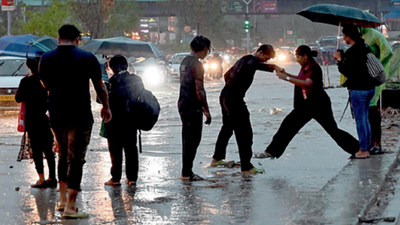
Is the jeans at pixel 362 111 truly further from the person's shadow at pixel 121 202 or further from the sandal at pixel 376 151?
the person's shadow at pixel 121 202

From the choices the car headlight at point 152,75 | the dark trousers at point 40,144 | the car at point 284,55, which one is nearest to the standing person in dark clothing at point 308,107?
the dark trousers at point 40,144

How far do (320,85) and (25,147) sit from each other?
3817 mm

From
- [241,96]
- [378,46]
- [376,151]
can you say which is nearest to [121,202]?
[241,96]

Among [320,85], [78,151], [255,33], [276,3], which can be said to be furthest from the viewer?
[255,33]

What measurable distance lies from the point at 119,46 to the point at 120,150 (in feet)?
20.0

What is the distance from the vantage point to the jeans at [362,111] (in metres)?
9.59

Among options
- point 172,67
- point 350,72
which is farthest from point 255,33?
point 350,72

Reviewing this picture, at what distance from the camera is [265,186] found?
835 centimetres

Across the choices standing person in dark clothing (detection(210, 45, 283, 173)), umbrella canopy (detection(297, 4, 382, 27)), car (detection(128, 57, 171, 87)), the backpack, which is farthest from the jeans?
car (detection(128, 57, 171, 87))

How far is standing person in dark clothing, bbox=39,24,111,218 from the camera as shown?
21.9ft

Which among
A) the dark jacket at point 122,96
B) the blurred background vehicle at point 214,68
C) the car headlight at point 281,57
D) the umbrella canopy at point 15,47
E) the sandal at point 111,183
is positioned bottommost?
the car headlight at point 281,57

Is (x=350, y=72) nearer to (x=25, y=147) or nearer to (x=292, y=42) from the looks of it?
(x=25, y=147)

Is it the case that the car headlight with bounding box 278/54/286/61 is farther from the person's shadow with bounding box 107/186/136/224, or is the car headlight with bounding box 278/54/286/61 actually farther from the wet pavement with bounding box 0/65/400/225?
the person's shadow with bounding box 107/186/136/224

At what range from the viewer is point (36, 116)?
8.41 metres
